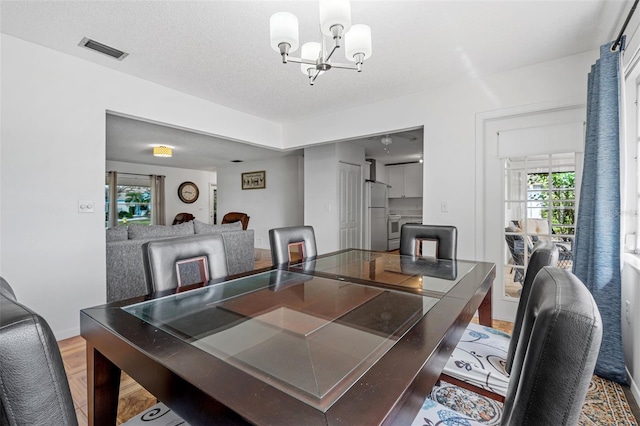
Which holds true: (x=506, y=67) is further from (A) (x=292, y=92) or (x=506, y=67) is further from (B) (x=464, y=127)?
(A) (x=292, y=92)

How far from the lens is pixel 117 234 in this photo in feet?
10.8

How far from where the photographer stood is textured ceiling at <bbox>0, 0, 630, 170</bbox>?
191cm

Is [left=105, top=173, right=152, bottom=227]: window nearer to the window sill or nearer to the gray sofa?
the gray sofa

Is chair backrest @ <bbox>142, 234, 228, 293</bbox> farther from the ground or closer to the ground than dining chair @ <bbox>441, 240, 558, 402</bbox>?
farther from the ground

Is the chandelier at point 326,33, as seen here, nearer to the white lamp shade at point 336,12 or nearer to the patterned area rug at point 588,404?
the white lamp shade at point 336,12

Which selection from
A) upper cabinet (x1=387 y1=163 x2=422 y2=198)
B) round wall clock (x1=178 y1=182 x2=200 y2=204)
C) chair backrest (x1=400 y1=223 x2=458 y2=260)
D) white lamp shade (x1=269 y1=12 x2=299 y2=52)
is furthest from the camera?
round wall clock (x1=178 y1=182 x2=200 y2=204)

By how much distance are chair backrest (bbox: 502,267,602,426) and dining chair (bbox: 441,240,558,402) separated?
67cm

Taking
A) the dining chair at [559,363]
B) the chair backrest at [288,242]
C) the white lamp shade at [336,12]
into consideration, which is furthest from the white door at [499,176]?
the dining chair at [559,363]

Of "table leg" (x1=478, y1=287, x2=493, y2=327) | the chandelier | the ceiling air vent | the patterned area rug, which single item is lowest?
the patterned area rug

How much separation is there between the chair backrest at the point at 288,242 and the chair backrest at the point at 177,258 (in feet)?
1.46

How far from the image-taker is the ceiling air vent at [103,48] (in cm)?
231

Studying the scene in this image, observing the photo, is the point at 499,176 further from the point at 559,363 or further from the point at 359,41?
the point at 559,363

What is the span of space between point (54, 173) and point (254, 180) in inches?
198

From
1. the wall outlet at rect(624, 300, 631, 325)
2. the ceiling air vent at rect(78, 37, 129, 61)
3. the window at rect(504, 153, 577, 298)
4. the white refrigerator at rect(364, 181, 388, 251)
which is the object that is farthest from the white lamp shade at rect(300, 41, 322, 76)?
the white refrigerator at rect(364, 181, 388, 251)
